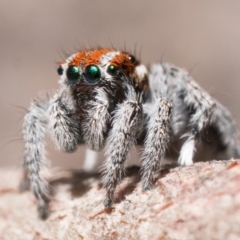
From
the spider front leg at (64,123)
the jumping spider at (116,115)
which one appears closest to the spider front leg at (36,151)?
the jumping spider at (116,115)

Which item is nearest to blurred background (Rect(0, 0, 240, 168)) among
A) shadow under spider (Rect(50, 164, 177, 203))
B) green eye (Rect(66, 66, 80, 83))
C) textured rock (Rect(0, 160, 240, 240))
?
shadow under spider (Rect(50, 164, 177, 203))

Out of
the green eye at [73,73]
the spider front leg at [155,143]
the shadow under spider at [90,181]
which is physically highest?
the green eye at [73,73]

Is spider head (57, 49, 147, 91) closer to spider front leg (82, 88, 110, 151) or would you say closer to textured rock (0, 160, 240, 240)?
spider front leg (82, 88, 110, 151)

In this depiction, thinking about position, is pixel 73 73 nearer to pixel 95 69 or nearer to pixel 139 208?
pixel 95 69

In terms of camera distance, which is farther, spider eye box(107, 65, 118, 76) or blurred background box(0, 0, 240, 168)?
blurred background box(0, 0, 240, 168)

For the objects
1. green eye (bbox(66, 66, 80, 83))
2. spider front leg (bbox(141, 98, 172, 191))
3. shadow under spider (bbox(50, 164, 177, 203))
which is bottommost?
shadow under spider (bbox(50, 164, 177, 203))

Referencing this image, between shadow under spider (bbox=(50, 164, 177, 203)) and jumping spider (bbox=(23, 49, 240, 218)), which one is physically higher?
jumping spider (bbox=(23, 49, 240, 218))

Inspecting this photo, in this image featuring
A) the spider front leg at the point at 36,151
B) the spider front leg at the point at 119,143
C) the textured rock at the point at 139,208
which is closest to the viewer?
the textured rock at the point at 139,208

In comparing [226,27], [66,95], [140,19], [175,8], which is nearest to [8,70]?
[140,19]

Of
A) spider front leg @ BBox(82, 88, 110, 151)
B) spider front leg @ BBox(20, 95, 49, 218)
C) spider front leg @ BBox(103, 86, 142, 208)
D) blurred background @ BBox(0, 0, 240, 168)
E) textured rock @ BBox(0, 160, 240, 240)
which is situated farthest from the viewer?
blurred background @ BBox(0, 0, 240, 168)

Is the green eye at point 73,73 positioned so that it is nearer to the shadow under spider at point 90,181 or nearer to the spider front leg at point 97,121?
the spider front leg at point 97,121
